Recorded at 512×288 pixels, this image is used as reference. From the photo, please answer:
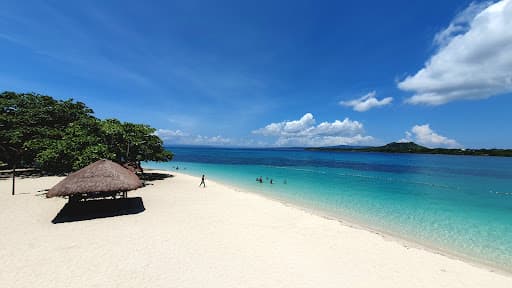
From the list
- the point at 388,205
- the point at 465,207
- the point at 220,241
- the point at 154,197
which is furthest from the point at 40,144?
the point at 465,207

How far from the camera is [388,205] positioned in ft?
59.7

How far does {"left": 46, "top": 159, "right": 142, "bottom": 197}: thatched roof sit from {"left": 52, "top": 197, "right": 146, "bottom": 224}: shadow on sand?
4.19ft

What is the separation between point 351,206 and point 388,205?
131 inches

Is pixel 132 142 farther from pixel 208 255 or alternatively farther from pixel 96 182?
pixel 208 255

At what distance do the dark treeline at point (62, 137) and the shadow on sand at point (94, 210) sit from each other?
198 inches

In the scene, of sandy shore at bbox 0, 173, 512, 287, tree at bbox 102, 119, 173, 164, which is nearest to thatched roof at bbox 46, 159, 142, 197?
sandy shore at bbox 0, 173, 512, 287

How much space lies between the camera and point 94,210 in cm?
1230

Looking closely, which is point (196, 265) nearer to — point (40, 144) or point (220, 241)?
point (220, 241)

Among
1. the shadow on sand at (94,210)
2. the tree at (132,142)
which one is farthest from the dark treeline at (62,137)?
the shadow on sand at (94,210)

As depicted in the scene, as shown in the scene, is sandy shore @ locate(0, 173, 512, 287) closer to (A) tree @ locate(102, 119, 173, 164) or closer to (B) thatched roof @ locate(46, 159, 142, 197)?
(B) thatched roof @ locate(46, 159, 142, 197)

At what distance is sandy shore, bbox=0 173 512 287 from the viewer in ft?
21.4

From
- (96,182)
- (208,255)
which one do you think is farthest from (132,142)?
(208,255)

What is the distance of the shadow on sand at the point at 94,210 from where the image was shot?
36.8 ft

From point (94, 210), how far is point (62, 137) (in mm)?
14222
